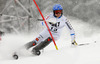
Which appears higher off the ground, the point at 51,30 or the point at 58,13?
the point at 58,13

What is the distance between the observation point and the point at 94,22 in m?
14.1

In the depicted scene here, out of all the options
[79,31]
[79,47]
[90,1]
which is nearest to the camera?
[79,47]

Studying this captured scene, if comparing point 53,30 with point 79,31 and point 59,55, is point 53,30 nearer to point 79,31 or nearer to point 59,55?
point 59,55

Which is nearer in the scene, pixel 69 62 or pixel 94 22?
pixel 69 62

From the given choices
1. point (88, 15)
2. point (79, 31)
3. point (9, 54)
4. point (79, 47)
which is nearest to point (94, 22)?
point (88, 15)

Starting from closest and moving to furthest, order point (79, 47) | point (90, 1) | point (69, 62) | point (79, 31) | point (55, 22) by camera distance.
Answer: point (69, 62), point (55, 22), point (79, 47), point (79, 31), point (90, 1)

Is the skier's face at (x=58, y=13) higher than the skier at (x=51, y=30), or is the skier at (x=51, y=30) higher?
the skier's face at (x=58, y=13)

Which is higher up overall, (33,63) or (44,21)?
(44,21)

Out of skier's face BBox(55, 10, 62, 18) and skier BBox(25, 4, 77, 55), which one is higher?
skier's face BBox(55, 10, 62, 18)

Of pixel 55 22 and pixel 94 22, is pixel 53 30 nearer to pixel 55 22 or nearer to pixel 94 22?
pixel 55 22

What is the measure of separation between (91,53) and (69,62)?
81 centimetres

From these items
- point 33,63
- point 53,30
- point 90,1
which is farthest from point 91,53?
point 90,1

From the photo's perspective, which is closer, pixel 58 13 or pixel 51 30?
pixel 58 13

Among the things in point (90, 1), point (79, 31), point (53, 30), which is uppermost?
point (90, 1)
